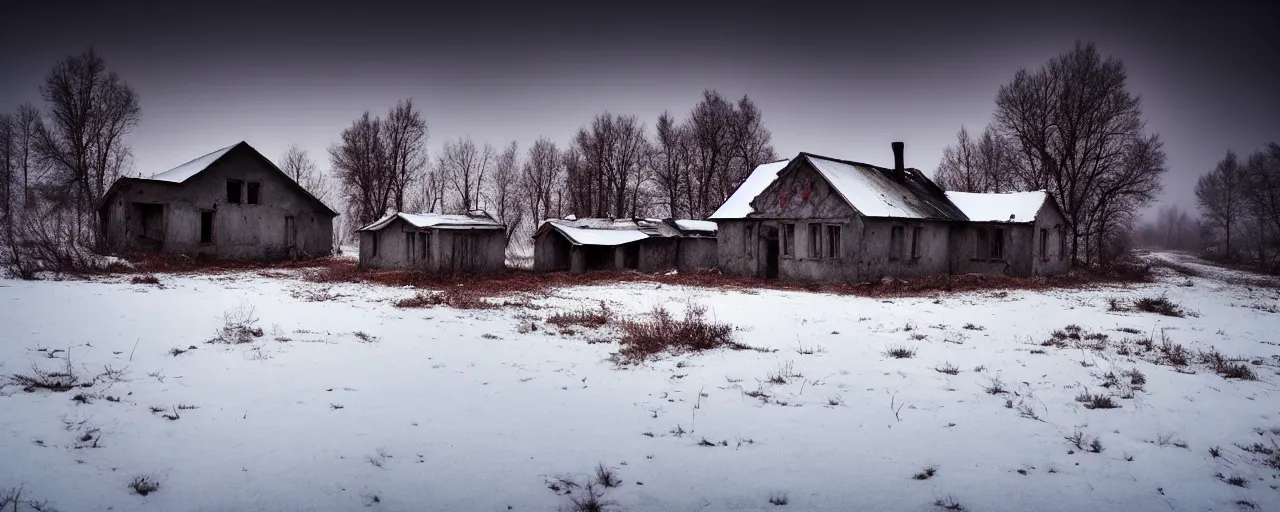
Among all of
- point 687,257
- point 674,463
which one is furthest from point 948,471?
point 687,257

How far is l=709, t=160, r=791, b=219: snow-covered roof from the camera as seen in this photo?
1019 inches

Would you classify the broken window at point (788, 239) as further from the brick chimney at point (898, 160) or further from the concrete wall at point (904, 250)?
the brick chimney at point (898, 160)

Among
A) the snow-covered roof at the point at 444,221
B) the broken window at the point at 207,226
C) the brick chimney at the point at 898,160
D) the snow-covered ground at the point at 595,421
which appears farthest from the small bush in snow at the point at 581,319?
the broken window at the point at 207,226

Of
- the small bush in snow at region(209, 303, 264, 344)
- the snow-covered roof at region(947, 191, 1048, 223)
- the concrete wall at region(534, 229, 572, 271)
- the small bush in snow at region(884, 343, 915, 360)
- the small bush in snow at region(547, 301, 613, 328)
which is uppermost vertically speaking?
the snow-covered roof at region(947, 191, 1048, 223)

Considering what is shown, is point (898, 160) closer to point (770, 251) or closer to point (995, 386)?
point (770, 251)

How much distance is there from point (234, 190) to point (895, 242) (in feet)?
103

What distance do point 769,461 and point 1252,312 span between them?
669 inches

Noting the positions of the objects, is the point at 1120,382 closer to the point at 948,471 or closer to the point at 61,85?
the point at 948,471

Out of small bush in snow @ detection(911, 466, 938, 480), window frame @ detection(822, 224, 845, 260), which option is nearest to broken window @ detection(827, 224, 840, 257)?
window frame @ detection(822, 224, 845, 260)

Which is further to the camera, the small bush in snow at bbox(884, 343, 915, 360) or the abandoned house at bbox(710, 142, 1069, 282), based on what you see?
the abandoned house at bbox(710, 142, 1069, 282)

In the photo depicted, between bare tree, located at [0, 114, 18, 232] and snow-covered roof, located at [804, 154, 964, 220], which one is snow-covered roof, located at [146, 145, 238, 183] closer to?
bare tree, located at [0, 114, 18, 232]

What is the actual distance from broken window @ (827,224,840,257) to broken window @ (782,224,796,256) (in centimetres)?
150

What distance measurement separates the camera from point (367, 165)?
42.2 metres

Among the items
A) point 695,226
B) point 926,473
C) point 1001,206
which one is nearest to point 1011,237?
point 1001,206
